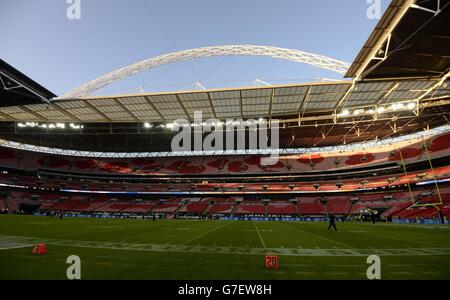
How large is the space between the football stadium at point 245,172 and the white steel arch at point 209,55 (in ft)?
0.59

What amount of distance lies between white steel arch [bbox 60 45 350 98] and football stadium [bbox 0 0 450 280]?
0.18 m

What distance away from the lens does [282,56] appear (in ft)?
107

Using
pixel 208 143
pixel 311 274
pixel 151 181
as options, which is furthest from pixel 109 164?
pixel 311 274

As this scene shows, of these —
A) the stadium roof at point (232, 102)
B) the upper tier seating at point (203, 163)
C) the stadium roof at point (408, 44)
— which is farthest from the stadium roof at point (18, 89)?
the upper tier seating at point (203, 163)

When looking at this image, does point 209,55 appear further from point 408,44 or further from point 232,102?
point 408,44

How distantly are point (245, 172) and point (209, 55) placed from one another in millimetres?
37319

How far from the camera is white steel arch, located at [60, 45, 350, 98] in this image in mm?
30031

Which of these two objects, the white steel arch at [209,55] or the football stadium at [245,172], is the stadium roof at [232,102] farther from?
the white steel arch at [209,55]

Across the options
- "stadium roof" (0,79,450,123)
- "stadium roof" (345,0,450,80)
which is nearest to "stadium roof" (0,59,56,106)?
"stadium roof" (0,79,450,123)

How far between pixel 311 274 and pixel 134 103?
30.1 metres

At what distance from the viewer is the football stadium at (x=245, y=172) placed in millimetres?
10430

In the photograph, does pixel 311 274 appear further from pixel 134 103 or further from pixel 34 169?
pixel 34 169

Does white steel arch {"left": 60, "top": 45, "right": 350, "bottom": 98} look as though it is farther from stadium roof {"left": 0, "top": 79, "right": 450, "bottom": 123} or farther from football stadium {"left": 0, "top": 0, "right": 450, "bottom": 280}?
stadium roof {"left": 0, "top": 79, "right": 450, "bottom": 123}

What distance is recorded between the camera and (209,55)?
37562 millimetres
